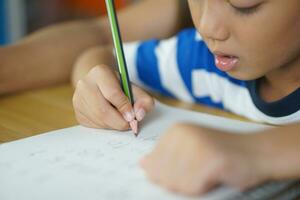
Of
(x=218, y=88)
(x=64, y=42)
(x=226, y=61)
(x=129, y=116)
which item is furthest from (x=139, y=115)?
(x=64, y=42)

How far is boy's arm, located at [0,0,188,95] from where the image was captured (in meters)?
0.80

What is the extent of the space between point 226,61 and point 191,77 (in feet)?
0.71

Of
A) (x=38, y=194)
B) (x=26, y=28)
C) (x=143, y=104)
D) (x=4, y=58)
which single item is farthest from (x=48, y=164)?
(x=26, y=28)

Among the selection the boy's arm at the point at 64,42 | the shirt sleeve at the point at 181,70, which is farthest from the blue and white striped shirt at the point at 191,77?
the boy's arm at the point at 64,42

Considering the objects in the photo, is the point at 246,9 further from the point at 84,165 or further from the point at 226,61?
the point at 84,165

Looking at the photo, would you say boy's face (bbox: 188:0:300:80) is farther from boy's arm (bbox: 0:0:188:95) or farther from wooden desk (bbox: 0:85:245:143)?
boy's arm (bbox: 0:0:188:95)

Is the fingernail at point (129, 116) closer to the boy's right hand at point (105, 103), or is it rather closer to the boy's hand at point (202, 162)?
the boy's right hand at point (105, 103)

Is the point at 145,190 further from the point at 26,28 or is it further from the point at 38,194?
the point at 26,28

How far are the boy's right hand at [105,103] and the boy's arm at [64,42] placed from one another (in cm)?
23

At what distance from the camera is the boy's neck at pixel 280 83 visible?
61cm

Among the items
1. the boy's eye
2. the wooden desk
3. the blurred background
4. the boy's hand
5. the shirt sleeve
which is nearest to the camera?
the boy's hand

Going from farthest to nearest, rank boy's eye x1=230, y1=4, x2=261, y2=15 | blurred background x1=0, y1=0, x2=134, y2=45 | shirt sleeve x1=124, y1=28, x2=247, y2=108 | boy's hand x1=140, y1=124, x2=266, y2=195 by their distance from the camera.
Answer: blurred background x1=0, y1=0, x2=134, y2=45 < shirt sleeve x1=124, y1=28, x2=247, y2=108 < boy's eye x1=230, y1=4, x2=261, y2=15 < boy's hand x1=140, y1=124, x2=266, y2=195

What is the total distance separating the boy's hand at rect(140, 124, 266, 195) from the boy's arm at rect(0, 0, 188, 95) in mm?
441

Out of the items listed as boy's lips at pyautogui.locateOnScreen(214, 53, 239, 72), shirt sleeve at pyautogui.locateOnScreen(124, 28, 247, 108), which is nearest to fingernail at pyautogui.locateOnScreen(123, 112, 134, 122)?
boy's lips at pyautogui.locateOnScreen(214, 53, 239, 72)
